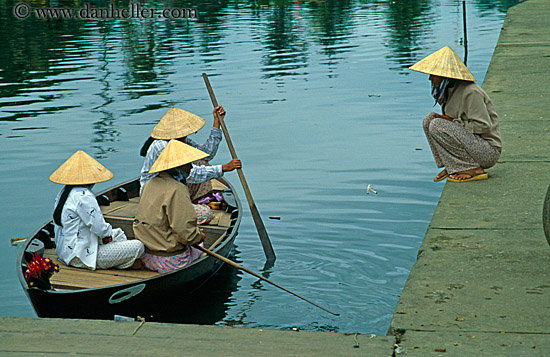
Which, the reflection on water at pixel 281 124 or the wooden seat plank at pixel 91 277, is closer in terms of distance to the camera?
the wooden seat plank at pixel 91 277

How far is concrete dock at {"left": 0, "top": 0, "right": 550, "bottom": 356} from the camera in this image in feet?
14.3

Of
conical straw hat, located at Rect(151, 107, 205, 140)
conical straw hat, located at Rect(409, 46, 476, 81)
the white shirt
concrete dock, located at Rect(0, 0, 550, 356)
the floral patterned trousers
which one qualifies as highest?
conical straw hat, located at Rect(409, 46, 476, 81)

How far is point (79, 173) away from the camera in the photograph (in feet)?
19.6

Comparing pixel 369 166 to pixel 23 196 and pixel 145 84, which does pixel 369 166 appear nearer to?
pixel 23 196

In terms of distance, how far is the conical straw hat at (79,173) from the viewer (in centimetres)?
593

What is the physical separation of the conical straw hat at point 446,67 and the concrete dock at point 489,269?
1136mm

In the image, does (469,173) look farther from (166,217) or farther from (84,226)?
(84,226)

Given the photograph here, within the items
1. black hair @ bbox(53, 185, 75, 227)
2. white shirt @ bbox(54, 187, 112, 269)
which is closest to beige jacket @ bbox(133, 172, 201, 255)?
white shirt @ bbox(54, 187, 112, 269)

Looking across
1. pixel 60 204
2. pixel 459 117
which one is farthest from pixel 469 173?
pixel 60 204

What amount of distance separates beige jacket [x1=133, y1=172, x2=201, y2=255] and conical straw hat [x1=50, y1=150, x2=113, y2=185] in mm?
419

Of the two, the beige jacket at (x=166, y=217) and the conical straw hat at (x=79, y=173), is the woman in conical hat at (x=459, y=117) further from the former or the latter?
the conical straw hat at (x=79, y=173)

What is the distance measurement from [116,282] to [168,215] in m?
0.66

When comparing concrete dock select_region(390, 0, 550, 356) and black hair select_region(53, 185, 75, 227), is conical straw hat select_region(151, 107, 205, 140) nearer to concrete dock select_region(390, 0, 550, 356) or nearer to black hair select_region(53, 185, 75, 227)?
black hair select_region(53, 185, 75, 227)

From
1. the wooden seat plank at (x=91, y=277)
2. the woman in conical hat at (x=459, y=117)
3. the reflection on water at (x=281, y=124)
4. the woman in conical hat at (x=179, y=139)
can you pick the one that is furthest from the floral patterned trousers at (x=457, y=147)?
the wooden seat plank at (x=91, y=277)
